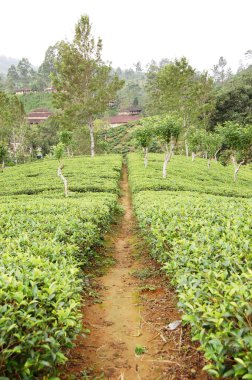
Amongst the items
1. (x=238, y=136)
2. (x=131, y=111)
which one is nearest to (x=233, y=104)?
(x=238, y=136)

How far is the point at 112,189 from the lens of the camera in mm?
17656

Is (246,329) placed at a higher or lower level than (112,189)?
higher

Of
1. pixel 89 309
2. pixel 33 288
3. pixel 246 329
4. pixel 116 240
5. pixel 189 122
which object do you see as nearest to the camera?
pixel 246 329

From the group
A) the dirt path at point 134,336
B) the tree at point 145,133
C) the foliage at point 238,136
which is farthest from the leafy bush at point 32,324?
the foliage at point 238,136

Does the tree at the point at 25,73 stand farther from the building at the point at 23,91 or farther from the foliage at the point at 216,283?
the foliage at the point at 216,283

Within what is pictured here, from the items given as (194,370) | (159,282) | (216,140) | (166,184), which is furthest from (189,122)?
(194,370)

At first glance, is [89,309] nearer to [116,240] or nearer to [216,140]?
[116,240]

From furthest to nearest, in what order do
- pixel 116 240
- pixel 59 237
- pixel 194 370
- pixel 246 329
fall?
1. pixel 116 240
2. pixel 59 237
3. pixel 194 370
4. pixel 246 329

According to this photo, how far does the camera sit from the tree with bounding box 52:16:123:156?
3562cm

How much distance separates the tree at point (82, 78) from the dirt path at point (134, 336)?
32.1 meters

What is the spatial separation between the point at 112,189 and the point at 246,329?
49.0ft

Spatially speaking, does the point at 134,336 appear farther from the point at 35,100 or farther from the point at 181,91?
the point at 35,100

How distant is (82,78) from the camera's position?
37.1 metres

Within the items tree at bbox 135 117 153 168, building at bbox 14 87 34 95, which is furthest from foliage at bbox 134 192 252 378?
building at bbox 14 87 34 95
